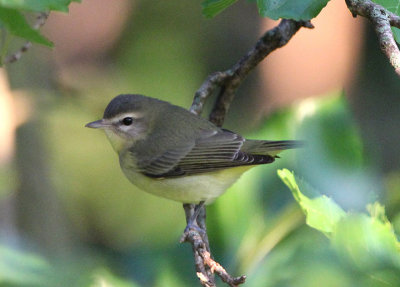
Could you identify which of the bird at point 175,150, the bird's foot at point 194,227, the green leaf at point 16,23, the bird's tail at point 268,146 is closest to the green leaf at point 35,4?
the green leaf at point 16,23

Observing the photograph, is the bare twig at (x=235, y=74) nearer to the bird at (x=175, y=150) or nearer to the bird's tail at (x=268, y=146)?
the bird at (x=175, y=150)

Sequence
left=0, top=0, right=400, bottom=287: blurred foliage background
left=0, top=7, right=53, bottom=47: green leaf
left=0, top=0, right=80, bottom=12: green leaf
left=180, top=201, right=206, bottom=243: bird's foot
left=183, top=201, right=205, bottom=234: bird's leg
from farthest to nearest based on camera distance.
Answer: left=183, top=201, right=205, bottom=234: bird's leg, left=180, top=201, right=206, bottom=243: bird's foot, left=0, top=0, right=400, bottom=287: blurred foliage background, left=0, top=7, right=53, bottom=47: green leaf, left=0, top=0, right=80, bottom=12: green leaf

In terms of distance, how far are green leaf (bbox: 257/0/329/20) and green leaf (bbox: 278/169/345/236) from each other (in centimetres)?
50

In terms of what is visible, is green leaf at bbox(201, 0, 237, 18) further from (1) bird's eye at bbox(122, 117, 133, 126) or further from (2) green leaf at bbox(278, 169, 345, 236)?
(1) bird's eye at bbox(122, 117, 133, 126)

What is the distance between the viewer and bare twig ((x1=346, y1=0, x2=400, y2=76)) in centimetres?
182

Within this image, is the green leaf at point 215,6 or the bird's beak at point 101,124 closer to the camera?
the green leaf at point 215,6

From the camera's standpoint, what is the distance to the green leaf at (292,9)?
193cm

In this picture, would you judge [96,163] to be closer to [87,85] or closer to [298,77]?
[87,85]

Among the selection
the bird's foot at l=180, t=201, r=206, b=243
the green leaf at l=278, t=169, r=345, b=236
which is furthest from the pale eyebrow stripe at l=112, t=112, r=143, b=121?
the green leaf at l=278, t=169, r=345, b=236

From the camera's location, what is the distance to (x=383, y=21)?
6.34ft

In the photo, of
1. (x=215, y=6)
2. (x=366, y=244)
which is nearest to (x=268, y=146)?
(x=215, y=6)

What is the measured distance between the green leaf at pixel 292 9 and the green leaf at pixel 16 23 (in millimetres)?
730

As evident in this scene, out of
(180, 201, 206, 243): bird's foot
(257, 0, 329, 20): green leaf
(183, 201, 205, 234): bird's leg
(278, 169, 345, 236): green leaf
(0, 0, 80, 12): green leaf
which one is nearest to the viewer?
(0, 0, 80, 12): green leaf

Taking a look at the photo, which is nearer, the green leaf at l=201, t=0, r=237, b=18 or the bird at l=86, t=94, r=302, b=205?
the green leaf at l=201, t=0, r=237, b=18
